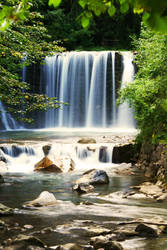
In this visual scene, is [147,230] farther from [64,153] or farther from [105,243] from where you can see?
[64,153]

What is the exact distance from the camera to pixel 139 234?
5.49 metres

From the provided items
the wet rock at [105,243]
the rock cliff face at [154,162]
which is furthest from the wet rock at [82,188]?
the wet rock at [105,243]

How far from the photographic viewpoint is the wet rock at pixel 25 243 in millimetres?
4883

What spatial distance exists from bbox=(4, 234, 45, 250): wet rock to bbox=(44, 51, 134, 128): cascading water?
19.2 m

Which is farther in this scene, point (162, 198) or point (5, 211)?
point (162, 198)

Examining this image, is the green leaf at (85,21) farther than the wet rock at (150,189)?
No

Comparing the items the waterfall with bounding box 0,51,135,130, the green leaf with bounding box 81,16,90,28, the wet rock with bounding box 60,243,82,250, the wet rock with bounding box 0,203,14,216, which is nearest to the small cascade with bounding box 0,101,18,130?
the waterfall with bounding box 0,51,135,130

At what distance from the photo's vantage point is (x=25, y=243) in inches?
197

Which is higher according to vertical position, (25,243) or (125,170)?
(25,243)

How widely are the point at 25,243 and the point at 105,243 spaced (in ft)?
3.59

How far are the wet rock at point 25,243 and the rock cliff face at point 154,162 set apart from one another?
5083 millimetres

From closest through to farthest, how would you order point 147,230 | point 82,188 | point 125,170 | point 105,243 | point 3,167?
point 105,243 → point 147,230 → point 82,188 → point 125,170 → point 3,167

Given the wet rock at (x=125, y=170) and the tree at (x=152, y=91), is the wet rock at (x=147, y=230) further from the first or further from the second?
the wet rock at (x=125, y=170)

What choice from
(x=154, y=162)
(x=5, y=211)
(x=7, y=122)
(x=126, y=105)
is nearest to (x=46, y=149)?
(x=154, y=162)
